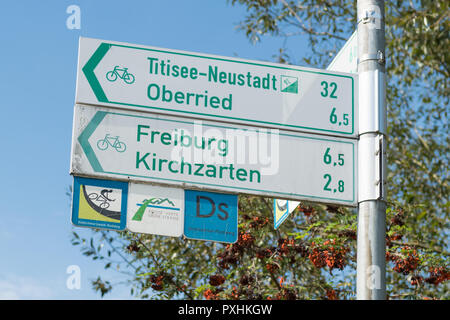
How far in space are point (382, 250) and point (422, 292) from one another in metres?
6.72

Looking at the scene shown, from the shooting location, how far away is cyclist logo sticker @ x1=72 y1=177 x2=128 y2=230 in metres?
3.58

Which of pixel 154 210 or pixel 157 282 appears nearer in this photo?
pixel 154 210

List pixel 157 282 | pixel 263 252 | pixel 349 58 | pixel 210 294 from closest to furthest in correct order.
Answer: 1. pixel 349 58
2. pixel 263 252
3. pixel 210 294
4. pixel 157 282

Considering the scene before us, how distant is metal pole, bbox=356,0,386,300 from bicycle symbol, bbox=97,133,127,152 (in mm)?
1256

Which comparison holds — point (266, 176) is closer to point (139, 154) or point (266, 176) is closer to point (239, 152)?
point (239, 152)

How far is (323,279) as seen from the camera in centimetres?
987

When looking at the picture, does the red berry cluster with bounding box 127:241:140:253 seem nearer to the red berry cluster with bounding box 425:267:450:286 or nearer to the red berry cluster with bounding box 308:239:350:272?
the red berry cluster with bounding box 308:239:350:272

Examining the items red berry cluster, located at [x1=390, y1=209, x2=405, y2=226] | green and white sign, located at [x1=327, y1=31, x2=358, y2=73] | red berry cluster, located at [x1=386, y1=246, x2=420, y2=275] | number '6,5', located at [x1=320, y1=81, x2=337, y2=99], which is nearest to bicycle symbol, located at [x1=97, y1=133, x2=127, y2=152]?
number '6,5', located at [x1=320, y1=81, x2=337, y2=99]

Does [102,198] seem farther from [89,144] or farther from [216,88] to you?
[216,88]

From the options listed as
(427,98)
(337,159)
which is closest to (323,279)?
(427,98)

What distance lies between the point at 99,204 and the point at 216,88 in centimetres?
91

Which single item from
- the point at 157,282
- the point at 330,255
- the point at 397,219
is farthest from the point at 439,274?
the point at 157,282

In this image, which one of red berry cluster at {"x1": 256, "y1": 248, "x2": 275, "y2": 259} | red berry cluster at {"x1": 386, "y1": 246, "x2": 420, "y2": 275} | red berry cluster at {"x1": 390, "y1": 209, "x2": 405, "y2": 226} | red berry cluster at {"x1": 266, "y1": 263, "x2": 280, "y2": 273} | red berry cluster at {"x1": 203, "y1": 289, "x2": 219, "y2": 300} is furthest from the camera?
red berry cluster at {"x1": 266, "y1": 263, "x2": 280, "y2": 273}

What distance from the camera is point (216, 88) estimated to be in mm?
3975
